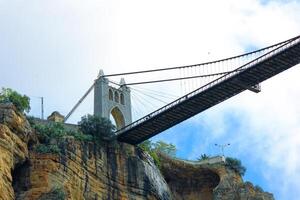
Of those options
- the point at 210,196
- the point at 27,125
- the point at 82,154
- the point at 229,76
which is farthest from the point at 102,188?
the point at 210,196

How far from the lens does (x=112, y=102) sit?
62.3m

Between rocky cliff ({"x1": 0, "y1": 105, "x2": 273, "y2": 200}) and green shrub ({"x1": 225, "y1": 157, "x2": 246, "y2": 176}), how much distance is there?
0.59 meters

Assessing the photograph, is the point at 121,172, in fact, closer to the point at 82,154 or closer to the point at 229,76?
the point at 82,154

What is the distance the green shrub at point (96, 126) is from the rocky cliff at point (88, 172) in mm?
751

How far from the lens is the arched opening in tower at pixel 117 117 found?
2459 inches

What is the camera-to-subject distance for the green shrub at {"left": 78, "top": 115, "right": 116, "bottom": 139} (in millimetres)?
56219

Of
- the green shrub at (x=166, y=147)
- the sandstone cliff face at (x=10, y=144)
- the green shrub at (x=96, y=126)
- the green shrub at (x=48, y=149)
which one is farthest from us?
the green shrub at (x=166, y=147)

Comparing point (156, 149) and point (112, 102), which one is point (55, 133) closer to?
point (112, 102)

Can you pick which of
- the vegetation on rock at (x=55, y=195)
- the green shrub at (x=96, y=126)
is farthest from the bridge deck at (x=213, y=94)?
the vegetation on rock at (x=55, y=195)

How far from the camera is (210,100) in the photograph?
2228 inches

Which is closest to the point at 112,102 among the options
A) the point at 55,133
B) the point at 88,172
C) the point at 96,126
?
the point at 96,126

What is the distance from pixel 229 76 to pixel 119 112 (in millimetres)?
10968

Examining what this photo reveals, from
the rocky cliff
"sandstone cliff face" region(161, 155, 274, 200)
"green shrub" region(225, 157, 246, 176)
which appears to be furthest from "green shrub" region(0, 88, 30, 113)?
"green shrub" region(225, 157, 246, 176)

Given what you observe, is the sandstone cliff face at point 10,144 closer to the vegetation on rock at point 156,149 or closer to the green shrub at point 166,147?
the vegetation on rock at point 156,149
